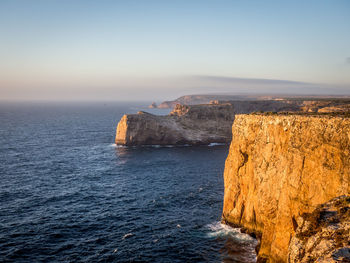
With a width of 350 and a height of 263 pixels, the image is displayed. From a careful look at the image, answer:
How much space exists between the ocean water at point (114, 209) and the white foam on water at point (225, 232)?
0.14 metres

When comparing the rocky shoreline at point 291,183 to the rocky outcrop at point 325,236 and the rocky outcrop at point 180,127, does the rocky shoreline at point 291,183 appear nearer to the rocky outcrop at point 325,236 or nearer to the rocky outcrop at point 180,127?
the rocky outcrop at point 325,236

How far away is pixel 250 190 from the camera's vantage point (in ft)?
128

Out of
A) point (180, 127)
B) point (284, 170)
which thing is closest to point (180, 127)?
point (180, 127)

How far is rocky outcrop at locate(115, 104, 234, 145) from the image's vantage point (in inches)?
4124

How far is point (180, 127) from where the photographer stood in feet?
365

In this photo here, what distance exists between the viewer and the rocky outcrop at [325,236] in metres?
14.2

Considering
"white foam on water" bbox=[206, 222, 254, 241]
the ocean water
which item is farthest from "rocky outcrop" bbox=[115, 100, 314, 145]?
"white foam on water" bbox=[206, 222, 254, 241]

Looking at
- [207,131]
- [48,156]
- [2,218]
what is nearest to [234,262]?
[2,218]

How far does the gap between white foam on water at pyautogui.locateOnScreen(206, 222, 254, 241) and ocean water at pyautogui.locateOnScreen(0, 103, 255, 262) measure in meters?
0.14

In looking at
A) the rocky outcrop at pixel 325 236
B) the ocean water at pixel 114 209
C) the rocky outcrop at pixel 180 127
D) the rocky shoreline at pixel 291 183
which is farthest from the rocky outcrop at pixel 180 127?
the rocky outcrop at pixel 325 236

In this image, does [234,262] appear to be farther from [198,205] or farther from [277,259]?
[198,205]

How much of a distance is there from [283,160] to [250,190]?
1020 cm

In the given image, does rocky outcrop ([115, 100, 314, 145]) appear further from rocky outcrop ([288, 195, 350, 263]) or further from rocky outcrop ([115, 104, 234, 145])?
rocky outcrop ([288, 195, 350, 263])

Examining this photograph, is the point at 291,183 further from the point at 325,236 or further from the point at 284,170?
the point at 325,236
